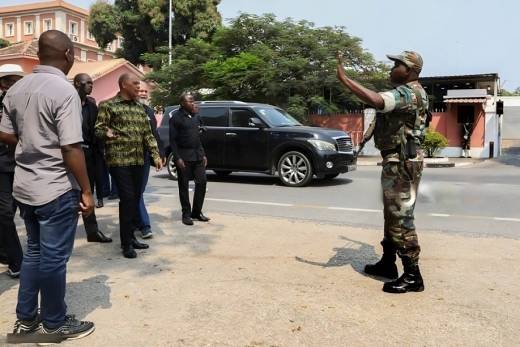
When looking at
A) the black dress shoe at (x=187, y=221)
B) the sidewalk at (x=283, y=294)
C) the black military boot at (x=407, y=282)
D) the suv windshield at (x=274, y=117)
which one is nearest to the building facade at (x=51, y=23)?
the suv windshield at (x=274, y=117)

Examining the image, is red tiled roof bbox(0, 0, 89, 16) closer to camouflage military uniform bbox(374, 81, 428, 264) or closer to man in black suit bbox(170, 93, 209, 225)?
man in black suit bbox(170, 93, 209, 225)

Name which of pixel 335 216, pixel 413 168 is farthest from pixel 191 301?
pixel 335 216

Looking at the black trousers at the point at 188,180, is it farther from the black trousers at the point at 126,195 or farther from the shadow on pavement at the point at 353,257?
the shadow on pavement at the point at 353,257

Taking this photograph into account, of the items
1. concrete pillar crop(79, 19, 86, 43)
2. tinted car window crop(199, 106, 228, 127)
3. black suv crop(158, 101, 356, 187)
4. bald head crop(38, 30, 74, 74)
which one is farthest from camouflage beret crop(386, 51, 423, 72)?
concrete pillar crop(79, 19, 86, 43)

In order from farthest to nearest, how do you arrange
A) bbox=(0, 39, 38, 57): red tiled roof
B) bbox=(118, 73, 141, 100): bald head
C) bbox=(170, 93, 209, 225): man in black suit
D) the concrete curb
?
bbox=(0, 39, 38, 57): red tiled roof < the concrete curb < bbox=(170, 93, 209, 225): man in black suit < bbox=(118, 73, 141, 100): bald head

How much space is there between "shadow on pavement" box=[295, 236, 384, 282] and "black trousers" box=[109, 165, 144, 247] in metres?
1.69

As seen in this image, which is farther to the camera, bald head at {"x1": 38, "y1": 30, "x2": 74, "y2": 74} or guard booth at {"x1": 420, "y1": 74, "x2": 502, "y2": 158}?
guard booth at {"x1": 420, "y1": 74, "x2": 502, "y2": 158}

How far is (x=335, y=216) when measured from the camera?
7891 millimetres

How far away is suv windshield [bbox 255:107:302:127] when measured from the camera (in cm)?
1160

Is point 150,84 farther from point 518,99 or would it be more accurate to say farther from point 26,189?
point 26,189

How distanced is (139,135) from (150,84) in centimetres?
2505

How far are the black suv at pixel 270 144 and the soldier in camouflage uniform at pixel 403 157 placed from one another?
6689mm

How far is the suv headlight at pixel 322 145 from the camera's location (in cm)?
1098

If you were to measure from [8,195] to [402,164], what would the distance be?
324 centimetres
